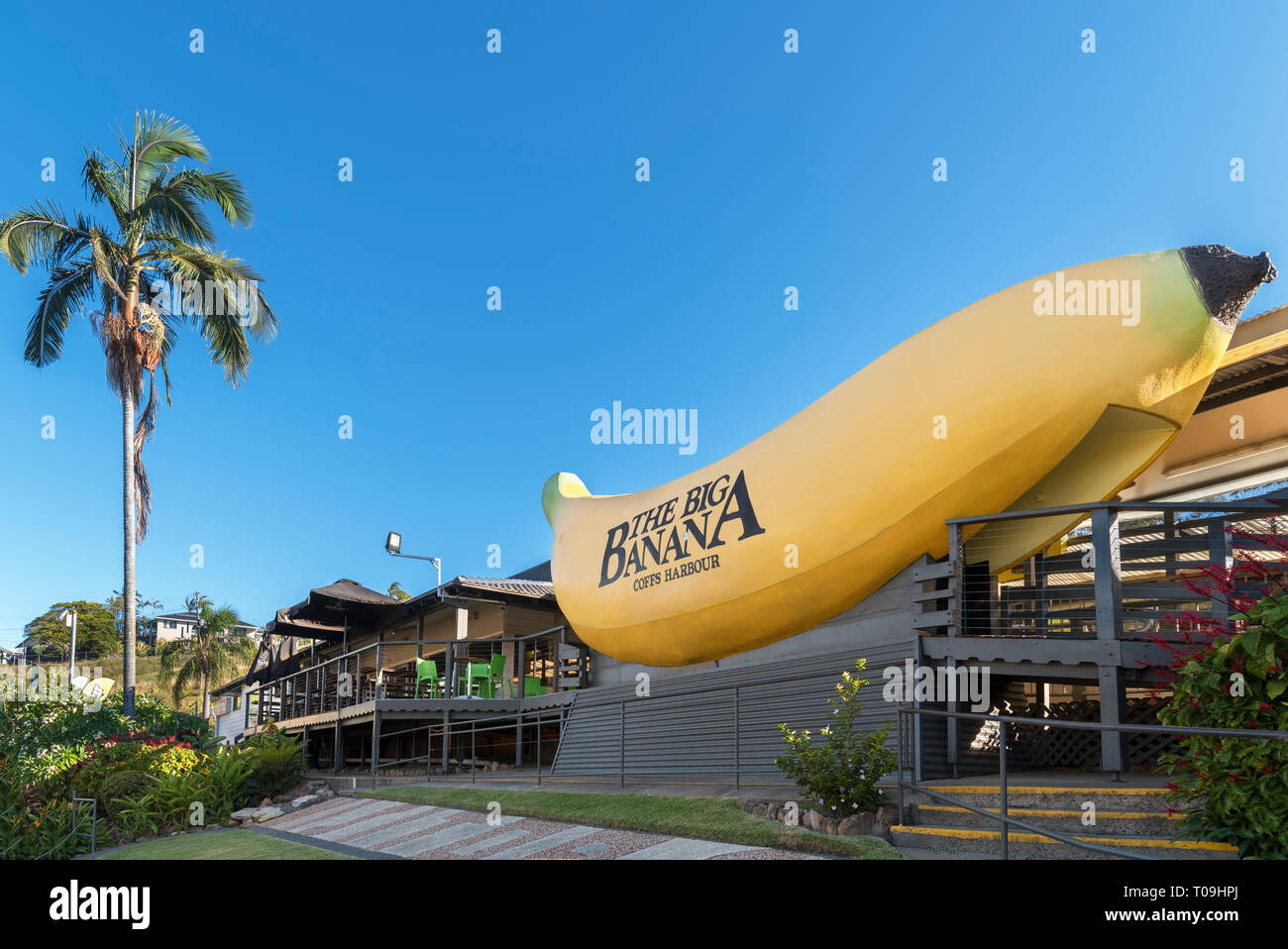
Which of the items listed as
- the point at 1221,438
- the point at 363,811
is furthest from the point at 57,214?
the point at 1221,438

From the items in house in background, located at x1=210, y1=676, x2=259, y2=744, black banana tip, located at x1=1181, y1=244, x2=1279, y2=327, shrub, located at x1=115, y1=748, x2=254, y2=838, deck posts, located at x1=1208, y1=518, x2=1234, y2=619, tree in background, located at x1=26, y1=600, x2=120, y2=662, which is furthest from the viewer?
tree in background, located at x1=26, y1=600, x2=120, y2=662

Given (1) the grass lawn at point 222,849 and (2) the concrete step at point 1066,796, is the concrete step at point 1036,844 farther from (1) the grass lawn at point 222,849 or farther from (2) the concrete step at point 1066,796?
(1) the grass lawn at point 222,849

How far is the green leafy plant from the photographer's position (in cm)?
494

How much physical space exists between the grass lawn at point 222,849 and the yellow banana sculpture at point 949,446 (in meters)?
4.46

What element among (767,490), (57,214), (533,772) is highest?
(57,214)

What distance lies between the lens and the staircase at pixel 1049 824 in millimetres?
5664

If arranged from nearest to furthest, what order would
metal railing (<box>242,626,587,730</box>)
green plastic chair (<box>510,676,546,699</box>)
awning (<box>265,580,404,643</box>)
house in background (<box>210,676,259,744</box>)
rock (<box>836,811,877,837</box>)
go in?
rock (<box>836,811,877,837</box>)
metal railing (<box>242,626,587,730</box>)
green plastic chair (<box>510,676,546,699</box>)
awning (<box>265,580,404,643</box>)
house in background (<box>210,676,259,744</box>)

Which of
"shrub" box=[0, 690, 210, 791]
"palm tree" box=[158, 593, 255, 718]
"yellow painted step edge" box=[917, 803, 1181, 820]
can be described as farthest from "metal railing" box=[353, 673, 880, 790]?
"palm tree" box=[158, 593, 255, 718]

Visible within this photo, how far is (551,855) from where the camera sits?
693cm

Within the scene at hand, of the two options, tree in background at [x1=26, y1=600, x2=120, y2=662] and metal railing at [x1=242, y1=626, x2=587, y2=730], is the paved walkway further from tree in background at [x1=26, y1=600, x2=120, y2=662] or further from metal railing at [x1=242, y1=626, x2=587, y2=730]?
tree in background at [x1=26, y1=600, x2=120, y2=662]
